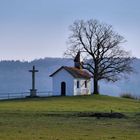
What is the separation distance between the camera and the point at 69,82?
98375 mm

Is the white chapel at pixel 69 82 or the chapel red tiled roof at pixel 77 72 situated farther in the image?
the chapel red tiled roof at pixel 77 72

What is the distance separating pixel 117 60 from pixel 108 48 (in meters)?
2.92

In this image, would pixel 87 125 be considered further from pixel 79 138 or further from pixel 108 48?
pixel 108 48

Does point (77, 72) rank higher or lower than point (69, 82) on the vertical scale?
higher

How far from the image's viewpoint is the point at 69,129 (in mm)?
31703

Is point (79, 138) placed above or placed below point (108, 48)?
below

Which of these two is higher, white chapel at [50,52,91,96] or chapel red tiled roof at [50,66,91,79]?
chapel red tiled roof at [50,66,91,79]

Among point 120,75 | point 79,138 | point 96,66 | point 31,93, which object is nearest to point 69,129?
point 79,138

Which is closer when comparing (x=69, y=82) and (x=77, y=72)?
(x=69, y=82)

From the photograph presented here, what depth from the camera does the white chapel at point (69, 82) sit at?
9831 cm

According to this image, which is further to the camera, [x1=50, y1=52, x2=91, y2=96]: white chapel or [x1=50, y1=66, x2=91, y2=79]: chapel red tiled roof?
[x1=50, y1=66, x2=91, y2=79]: chapel red tiled roof

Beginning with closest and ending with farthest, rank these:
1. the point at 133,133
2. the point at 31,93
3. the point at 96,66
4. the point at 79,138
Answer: the point at 79,138 < the point at 133,133 < the point at 31,93 < the point at 96,66

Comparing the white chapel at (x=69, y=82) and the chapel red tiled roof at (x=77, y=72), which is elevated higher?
the chapel red tiled roof at (x=77, y=72)

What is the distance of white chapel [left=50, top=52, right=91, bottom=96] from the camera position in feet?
323
